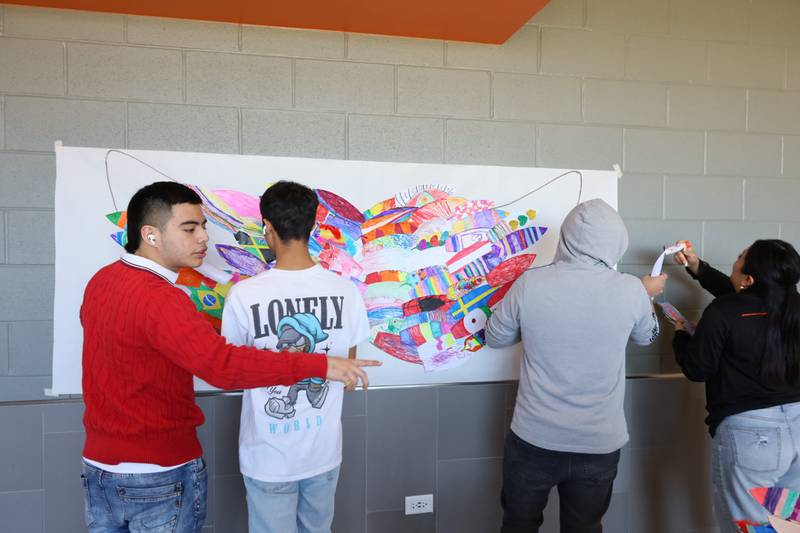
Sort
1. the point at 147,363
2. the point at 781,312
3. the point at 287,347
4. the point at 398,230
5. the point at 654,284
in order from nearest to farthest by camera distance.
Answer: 1. the point at 147,363
2. the point at 287,347
3. the point at 781,312
4. the point at 654,284
5. the point at 398,230

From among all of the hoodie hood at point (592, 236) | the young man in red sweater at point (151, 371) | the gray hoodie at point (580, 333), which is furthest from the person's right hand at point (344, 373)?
the hoodie hood at point (592, 236)

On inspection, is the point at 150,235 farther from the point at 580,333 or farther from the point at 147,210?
the point at 580,333

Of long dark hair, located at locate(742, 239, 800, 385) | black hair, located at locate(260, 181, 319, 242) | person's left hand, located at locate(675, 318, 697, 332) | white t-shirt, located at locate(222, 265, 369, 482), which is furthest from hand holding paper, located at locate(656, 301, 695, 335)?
black hair, located at locate(260, 181, 319, 242)

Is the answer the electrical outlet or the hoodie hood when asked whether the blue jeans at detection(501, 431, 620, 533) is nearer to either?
the electrical outlet

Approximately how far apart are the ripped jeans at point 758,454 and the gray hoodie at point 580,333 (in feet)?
1.54

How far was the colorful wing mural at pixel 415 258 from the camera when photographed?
2027 millimetres

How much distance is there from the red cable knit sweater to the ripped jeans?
1.47m

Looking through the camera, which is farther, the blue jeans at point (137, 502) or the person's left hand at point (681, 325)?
the person's left hand at point (681, 325)

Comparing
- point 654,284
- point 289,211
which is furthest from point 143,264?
point 654,284

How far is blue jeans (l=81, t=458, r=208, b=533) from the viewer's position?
132cm

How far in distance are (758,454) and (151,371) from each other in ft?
6.18

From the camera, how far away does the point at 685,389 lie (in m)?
2.45

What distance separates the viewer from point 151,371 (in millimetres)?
1312

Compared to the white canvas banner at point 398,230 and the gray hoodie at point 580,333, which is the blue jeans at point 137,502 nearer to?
the white canvas banner at point 398,230
